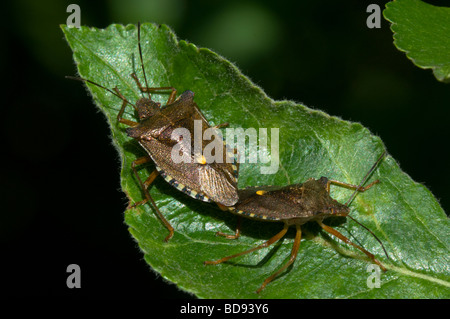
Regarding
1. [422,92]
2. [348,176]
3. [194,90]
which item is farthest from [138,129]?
[422,92]

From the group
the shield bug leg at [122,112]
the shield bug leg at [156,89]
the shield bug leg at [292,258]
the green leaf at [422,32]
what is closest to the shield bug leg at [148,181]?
the shield bug leg at [122,112]

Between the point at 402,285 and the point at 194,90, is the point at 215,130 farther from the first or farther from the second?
the point at 402,285

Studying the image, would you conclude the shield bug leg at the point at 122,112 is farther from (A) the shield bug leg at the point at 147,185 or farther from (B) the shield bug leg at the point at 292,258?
(B) the shield bug leg at the point at 292,258

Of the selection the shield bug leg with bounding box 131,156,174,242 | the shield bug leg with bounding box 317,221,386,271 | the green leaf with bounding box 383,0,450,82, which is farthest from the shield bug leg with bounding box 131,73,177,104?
the green leaf with bounding box 383,0,450,82

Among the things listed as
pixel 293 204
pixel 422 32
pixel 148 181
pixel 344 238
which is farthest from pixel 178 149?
pixel 422 32

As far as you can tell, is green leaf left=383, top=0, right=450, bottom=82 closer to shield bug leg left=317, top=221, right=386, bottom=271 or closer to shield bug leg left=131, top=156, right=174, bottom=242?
shield bug leg left=317, top=221, right=386, bottom=271

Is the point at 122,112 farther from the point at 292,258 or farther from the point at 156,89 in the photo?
the point at 292,258
